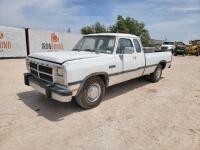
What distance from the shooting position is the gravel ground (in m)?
3.59

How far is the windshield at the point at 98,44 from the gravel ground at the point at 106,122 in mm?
1498

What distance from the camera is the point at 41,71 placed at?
16.4 ft

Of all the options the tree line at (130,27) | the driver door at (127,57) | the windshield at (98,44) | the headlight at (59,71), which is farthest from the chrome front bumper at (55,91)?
the tree line at (130,27)

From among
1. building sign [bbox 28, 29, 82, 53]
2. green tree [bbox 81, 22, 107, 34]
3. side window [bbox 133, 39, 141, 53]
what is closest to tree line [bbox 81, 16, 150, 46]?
green tree [bbox 81, 22, 107, 34]

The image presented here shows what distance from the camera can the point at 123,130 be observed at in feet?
13.4

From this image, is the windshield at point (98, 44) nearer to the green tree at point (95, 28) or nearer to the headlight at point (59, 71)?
the headlight at point (59, 71)

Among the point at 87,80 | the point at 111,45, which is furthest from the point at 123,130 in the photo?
the point at 111,45

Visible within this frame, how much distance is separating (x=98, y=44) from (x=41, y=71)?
1912 millimetres

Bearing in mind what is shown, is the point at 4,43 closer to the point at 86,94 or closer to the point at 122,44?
the point at 122,44

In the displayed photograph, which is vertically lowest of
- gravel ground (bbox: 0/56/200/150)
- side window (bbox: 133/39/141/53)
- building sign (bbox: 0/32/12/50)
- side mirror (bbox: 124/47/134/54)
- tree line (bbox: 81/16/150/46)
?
gravel ground (bbox: 0/56/200/150)

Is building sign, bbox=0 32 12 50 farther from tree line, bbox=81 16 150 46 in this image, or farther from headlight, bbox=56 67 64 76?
tree line, bbox=81 16 150 46

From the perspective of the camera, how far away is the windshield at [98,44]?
5762 mm

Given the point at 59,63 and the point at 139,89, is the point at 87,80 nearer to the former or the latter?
the point at 59,63

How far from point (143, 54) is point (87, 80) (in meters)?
2.88
